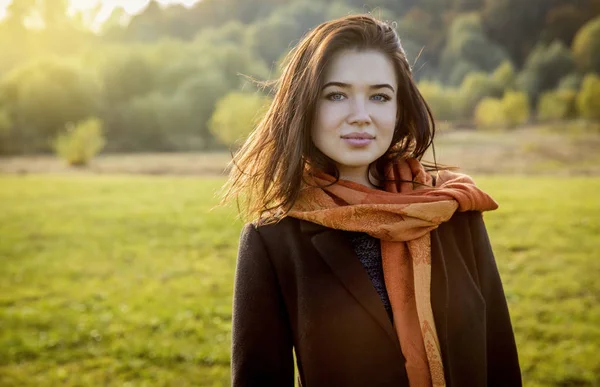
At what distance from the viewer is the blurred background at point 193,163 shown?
461 centimetres

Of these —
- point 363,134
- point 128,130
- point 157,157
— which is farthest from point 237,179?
point 128,130

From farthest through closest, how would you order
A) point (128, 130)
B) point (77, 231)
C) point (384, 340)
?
point (128, 130), point (77, 231), point (384, 340)

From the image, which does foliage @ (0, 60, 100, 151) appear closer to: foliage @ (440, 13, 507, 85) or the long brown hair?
foliage @ (440, 13, 507, 85)

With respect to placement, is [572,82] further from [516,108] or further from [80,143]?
[80,143]

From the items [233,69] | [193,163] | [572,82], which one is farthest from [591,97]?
[233,69]

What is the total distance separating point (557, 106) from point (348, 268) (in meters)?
16.3

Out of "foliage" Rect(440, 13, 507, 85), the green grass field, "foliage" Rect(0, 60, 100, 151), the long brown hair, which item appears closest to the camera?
the long brown hair

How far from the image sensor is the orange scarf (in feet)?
4.73

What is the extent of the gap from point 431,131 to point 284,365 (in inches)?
37.5

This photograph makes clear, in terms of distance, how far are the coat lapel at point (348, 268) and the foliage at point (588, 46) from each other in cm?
1616

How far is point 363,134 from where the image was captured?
4.93 ft

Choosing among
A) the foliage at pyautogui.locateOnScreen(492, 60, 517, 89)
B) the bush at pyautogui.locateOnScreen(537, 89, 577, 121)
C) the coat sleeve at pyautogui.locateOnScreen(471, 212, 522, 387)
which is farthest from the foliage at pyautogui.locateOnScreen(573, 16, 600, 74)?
the coat sleeve at pyautogui.locateOnScreen(471, 212, 522, 387)

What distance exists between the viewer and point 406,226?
1499 mm

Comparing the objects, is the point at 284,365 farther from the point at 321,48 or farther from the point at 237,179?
the point at 321,48
